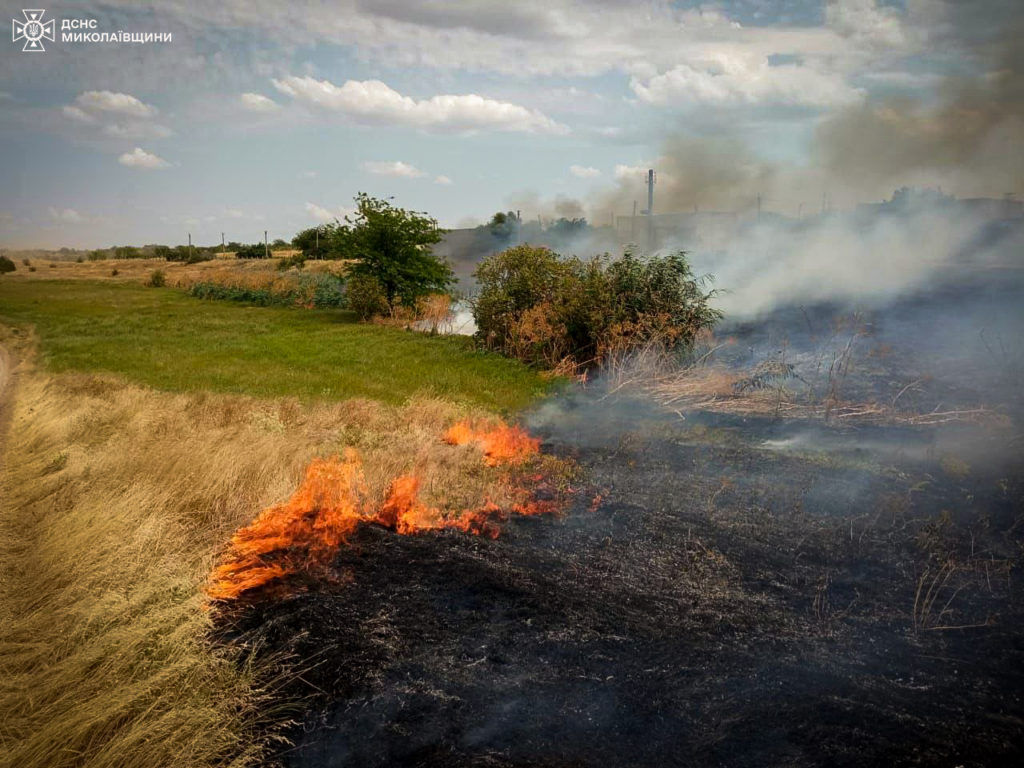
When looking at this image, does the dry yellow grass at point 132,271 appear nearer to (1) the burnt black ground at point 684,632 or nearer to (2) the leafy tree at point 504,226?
(2) the leafy tree at point 504,226

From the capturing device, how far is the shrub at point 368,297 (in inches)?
805

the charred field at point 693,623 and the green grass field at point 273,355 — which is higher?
the green grass field at point 273,355

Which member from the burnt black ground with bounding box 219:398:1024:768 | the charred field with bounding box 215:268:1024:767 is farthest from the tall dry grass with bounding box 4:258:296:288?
the burnt black ground with bounding box 219:398:1024:768

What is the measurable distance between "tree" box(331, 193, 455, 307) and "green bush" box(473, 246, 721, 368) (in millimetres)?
6904

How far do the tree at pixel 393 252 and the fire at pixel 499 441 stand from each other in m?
12.4

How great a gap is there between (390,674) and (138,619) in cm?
162

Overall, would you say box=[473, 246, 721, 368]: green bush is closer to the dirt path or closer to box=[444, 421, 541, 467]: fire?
box=[444, 421, 541, 467]: fire

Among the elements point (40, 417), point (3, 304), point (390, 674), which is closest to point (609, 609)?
point (390, 674)

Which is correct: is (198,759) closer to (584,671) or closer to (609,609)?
(584,671)

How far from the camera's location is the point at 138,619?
434cm

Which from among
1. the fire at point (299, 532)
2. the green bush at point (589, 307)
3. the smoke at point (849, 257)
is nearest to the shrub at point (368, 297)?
the green bush at point (589, 307)

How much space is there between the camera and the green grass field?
11.4 meters

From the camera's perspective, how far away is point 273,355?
48.0 ft

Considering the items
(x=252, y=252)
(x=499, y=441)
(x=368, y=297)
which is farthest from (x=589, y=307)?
(x=252, y=252)
